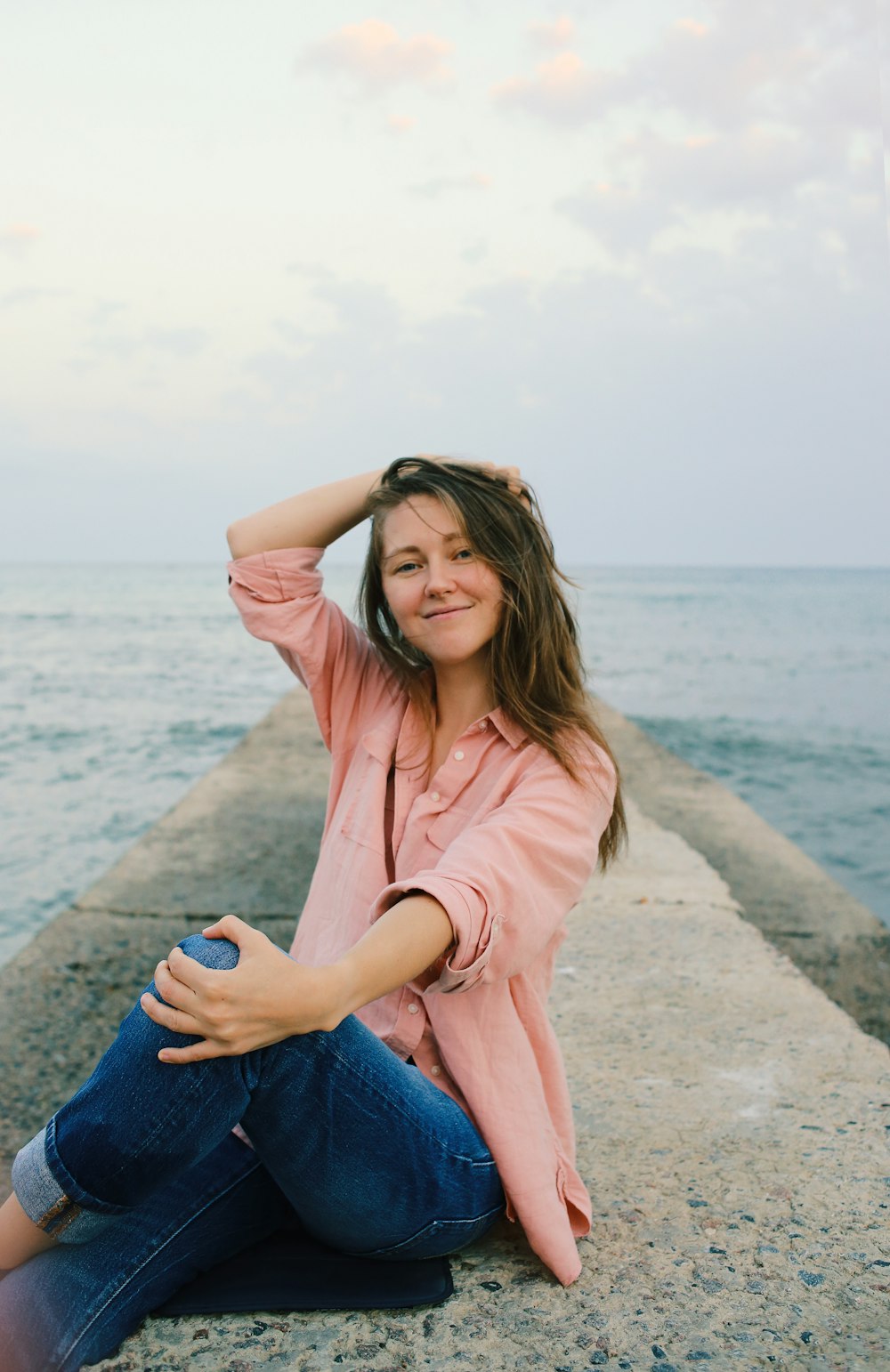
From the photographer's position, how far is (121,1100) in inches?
57.4

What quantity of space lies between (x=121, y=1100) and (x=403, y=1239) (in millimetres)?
594

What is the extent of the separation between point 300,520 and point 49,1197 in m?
1.36

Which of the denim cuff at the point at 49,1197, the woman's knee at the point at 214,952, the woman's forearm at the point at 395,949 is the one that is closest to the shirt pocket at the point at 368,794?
the woman's forearm at the point at 395,949

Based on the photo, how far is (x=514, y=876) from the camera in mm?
1693

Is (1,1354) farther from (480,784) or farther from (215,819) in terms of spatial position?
(215,819)

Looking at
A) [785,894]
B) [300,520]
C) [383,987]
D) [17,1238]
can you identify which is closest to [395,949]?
[383,987]

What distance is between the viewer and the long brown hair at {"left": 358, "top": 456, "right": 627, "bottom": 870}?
202cm

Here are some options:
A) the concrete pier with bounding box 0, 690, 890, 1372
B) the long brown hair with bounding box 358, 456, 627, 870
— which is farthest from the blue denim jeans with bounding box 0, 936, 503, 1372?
the long brown hair with bounding box 358, 456, 627, 870

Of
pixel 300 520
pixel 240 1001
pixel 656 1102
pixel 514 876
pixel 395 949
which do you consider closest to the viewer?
pixel 240 1001

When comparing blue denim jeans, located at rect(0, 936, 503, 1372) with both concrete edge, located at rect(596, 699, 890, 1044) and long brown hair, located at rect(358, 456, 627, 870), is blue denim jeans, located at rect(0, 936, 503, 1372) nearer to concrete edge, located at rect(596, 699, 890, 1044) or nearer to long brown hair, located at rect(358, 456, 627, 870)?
long brown hair, located at rect(358, 456, 627, 870)

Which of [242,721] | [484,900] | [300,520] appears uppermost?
[300,520]

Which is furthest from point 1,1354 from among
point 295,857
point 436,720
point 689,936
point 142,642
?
point 142,642

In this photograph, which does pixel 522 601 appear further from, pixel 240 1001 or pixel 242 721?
pixel 242 721

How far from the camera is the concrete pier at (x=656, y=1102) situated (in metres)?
1.69
